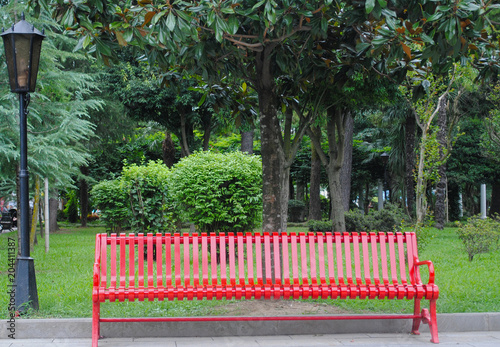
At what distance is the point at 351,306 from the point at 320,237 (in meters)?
1.66

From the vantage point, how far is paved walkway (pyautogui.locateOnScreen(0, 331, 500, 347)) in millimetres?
5598

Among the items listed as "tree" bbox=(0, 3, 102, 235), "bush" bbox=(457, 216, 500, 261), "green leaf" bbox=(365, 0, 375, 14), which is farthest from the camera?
"bush" bbox=(457, 216, 500, 261)

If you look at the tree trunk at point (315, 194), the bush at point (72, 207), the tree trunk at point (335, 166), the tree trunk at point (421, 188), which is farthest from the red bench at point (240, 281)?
the bush at point (72, 207)

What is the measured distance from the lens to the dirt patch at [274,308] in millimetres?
6652

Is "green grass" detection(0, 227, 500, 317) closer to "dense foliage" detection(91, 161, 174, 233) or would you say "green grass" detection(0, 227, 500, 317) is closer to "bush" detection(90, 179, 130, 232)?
"bush" detection(90, 179, 130, 232)

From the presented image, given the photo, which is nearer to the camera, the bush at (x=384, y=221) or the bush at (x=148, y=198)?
the bush at (x=148, y=198)

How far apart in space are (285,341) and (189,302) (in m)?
2.12

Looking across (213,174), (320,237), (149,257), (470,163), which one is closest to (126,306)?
(149,257)

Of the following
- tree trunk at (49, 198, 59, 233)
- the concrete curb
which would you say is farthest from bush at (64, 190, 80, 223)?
the concrete curb

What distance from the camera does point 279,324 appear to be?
604 centimetres

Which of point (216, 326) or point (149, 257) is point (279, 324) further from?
point (149, 257)

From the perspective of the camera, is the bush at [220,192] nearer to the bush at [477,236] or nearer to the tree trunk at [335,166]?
the tree trunk at [335,166]

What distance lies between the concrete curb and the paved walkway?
87 millimetres

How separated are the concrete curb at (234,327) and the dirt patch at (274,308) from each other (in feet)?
1.70
